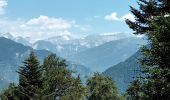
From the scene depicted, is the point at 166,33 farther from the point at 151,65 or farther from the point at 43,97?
the point at 43,97

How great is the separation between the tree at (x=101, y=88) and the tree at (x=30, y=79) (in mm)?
65664

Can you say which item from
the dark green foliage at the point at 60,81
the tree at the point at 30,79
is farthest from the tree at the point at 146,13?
the dark green foliage at the point at 60,81

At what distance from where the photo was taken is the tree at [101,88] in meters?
110

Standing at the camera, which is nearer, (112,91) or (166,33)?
(166,33)

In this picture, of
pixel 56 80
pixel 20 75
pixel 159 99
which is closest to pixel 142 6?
pixel 159 99

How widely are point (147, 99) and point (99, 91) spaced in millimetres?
86659

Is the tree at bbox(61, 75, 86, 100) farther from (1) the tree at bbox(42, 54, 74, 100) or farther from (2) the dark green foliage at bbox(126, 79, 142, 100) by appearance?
(2) the dark green foliage at bbox(126, 79, 142, 100)

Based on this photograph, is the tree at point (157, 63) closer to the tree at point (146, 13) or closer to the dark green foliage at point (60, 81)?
the tree at point (146, 13)

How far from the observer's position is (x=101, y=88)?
112 m

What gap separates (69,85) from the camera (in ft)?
281

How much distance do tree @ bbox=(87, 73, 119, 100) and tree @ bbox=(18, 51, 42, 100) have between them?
215ft

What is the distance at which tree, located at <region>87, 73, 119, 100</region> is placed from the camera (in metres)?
110

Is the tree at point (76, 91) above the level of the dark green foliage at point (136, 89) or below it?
below

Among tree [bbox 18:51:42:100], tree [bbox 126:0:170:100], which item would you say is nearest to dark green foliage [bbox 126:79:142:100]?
tree [bbox 126:0:170:100]
